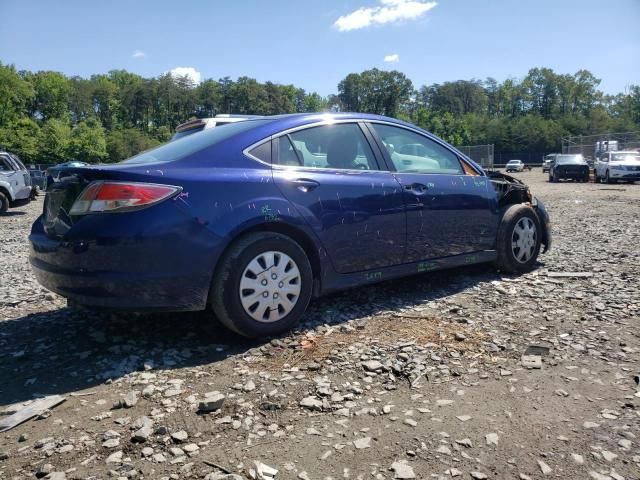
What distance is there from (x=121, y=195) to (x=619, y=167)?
26989 mm

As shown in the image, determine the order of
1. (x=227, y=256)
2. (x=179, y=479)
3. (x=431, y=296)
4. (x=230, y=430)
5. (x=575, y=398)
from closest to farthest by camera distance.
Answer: (x=179, y=479) → (x=230, y=430) → (x=575, y=398) → (x=227, y=256) → (x=431, y=296)

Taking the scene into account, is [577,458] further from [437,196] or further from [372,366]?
[437,196]

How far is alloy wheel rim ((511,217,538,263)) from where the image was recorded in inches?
206

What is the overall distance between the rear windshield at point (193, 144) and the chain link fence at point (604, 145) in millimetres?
40128

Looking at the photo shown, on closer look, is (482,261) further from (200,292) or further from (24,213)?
(24,213)

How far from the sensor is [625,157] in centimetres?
2583

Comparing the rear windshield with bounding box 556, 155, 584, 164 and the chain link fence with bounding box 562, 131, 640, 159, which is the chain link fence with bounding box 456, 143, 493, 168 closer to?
the chain link fence with bounding box 562, 131, 640, 159

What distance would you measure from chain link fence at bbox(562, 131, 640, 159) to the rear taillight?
41.1 m

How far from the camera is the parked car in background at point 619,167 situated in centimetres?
2477

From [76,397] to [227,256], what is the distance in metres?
1.16

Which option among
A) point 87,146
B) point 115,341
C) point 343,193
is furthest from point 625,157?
point 87,146

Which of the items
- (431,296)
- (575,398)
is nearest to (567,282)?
(431,296)

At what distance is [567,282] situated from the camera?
4.94m

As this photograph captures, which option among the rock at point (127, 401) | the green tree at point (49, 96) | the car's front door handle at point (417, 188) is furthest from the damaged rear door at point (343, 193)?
the green tree at point (49, 96)
